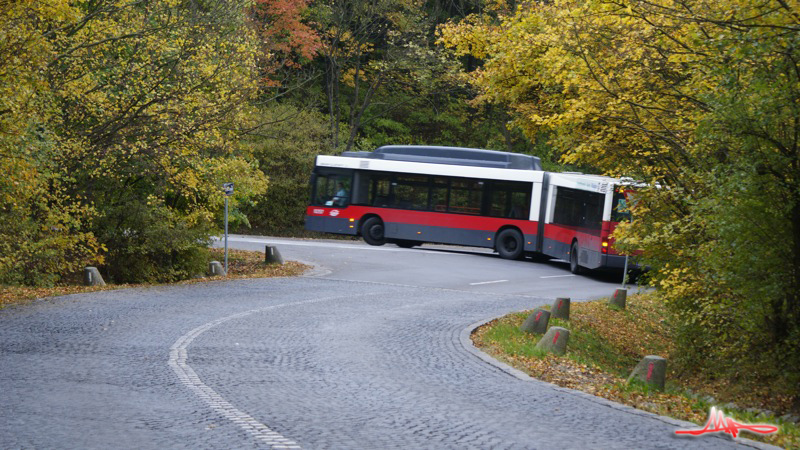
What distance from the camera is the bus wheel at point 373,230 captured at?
123 ft

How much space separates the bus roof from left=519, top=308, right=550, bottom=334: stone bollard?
18486 millimetres

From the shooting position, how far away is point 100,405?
9562 millimetres

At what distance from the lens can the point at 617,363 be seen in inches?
693

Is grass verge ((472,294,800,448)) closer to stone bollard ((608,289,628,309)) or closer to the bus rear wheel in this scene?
stone bollard ((608,289,628,309))

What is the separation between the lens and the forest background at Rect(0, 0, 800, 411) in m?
12.3

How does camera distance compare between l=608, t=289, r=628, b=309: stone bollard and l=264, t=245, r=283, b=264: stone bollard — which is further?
l=264, t=245, r=283, b=264: stone bollard

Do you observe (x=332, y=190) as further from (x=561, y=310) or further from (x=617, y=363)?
(x=617, y=363)

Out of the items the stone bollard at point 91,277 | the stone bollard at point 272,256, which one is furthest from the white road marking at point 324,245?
the stone bollard at point 91,277

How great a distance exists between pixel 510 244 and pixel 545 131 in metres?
13.4

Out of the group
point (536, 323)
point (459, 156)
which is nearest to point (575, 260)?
point (459, 156)

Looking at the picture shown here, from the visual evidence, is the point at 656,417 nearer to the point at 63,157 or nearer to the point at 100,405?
the point at 100,405

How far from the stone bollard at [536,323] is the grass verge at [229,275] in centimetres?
943

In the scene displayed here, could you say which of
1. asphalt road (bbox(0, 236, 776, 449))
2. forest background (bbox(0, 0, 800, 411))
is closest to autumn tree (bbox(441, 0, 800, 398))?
forest background (bbox(0, 0, 800, 411))

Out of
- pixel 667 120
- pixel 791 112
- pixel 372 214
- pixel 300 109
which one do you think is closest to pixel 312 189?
pixel 372 214
